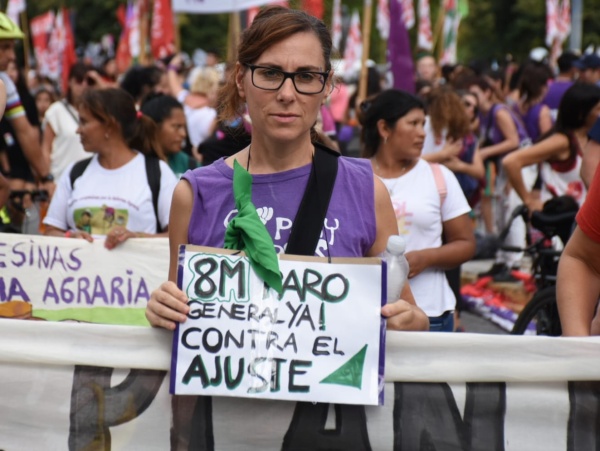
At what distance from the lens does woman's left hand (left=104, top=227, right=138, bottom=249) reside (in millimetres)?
5883

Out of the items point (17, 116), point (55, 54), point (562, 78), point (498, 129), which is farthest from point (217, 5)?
point (55, 54)

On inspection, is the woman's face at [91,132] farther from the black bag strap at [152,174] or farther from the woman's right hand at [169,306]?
the woman's right hand at [169,306]

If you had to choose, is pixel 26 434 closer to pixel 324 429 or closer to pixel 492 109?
pixel 324 429

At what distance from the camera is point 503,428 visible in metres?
3.10

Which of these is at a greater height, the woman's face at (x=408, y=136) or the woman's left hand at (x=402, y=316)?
the woman's face at (x=408, y=136)

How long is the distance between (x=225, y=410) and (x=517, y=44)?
48123 millimetres

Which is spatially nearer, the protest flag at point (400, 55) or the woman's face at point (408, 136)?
the woman's face at point (408, 136)

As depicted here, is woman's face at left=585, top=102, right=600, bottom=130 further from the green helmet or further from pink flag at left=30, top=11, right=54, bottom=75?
pink flag at left=30, top=11, right=54, bottom=75

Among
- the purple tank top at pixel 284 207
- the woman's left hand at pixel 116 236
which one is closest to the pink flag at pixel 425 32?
the woman's left hand at pixel 116 236

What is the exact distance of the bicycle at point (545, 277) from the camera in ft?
23.6

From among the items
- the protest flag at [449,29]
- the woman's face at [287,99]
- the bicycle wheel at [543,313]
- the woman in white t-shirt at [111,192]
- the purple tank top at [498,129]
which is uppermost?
the protest flag at [449,29]

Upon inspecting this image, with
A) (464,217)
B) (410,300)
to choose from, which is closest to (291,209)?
(410,300)

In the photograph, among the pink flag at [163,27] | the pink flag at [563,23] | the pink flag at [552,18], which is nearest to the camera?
the pink flag at [163,27]

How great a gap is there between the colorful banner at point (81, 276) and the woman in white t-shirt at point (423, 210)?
48.3 inches
